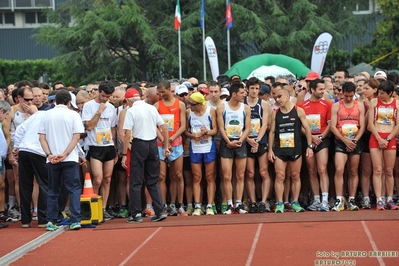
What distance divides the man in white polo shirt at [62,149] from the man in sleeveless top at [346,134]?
4.08 metres

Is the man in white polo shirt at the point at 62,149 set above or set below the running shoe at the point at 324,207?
above

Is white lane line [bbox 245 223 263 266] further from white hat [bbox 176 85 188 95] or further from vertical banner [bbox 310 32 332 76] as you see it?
vertical banner [bbox 310 32 332 76]

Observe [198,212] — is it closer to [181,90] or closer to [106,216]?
[106,216]

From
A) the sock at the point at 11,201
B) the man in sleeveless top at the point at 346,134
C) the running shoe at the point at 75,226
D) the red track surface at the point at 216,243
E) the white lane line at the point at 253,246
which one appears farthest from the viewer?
the sock at the point at 11,201

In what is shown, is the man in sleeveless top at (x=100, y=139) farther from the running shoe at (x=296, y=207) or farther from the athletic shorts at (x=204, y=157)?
the running shoe at (x=296, y=207)

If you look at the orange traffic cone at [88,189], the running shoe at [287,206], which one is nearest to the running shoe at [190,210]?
the running shoe at [287,206]

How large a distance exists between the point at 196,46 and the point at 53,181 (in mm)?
27757

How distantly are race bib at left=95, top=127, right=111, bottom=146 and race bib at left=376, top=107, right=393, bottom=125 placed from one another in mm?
4257

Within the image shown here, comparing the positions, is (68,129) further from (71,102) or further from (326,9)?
(326,9)

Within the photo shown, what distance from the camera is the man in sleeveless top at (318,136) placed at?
14.6 m

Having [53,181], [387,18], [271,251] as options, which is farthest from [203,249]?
[387,18]

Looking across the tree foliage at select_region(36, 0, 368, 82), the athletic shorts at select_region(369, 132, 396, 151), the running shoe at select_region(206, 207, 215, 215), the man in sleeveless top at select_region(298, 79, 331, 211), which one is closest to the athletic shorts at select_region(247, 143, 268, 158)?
the man in sleeveless top at select_region(298, 79, 331, 211)

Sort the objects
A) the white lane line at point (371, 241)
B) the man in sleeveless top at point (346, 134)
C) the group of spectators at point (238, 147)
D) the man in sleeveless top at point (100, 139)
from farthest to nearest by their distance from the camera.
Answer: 1. the man in sleeveless top at point (346, 134)
2. the group of spectators at point (238, 147)
3. the man in sleeveless top at point (100, 139)
4. the white lane line at point (371, 241)

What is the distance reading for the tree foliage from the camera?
3916 centimetres
